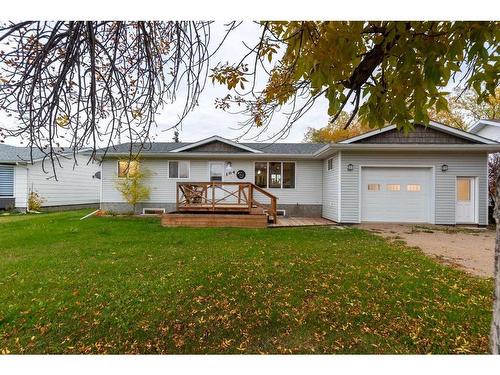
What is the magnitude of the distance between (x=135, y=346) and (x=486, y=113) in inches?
917

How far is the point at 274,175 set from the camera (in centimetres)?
1194

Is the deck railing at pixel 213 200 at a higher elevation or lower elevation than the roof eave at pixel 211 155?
lower

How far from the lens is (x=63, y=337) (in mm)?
2438

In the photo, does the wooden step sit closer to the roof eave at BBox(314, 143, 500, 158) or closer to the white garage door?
the roof eave at BBox(314, 143, 500, 158)

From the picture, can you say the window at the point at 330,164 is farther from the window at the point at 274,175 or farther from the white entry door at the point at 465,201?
the white entry door at the point at 465,201

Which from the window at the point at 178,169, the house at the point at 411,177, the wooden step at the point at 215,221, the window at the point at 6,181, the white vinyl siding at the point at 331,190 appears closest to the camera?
the wooden step at the point at 215,221

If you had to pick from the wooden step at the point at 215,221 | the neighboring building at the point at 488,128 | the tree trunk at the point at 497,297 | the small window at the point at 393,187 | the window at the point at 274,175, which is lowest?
the wooden step at the point at 215,221

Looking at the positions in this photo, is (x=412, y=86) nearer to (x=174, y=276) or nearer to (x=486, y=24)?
(x=486, y=24)

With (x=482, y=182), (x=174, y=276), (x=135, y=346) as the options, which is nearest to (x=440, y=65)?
(x=135, y=346)

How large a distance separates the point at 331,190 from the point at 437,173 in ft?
12.3

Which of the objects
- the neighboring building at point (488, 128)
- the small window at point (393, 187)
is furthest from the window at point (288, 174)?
the neighboring building at point (488, 128)

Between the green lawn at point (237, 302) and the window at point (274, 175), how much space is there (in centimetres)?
672

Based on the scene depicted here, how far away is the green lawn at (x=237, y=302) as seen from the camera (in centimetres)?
236

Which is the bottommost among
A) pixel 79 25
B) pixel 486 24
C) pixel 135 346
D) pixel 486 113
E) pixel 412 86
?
pixel 135 346
